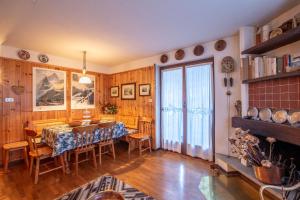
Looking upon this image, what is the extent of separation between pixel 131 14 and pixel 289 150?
2540 mm

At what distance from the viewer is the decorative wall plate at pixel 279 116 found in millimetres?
1795

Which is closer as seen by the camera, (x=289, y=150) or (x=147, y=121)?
(x=289, y=150)

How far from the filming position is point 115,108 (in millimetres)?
4727

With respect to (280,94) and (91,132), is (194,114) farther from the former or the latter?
(91,132)

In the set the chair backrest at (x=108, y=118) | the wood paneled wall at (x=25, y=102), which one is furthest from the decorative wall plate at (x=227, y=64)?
the chair backrest at (x=108, y=118)

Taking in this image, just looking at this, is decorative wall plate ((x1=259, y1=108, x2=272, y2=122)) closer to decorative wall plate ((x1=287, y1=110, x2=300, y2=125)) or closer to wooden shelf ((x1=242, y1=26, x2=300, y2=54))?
decorative wall plate ((x1=287, y1=110, x2=300, y2=125))

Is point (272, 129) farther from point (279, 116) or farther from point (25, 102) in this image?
point (25, 102)

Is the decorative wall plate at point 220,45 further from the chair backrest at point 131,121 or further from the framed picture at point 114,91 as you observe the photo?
the framed picture at point 114,91

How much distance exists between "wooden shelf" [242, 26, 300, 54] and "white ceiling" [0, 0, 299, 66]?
419mm

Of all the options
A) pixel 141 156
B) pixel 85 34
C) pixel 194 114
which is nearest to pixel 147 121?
pixel 141 156

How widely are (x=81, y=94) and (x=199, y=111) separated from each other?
3.16 metres

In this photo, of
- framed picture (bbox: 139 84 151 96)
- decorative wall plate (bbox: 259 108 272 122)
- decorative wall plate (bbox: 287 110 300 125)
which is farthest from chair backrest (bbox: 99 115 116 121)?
decorative wall plate (bbox: 287 110 300 125)

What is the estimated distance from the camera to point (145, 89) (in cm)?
409

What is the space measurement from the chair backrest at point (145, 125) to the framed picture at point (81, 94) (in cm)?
162
